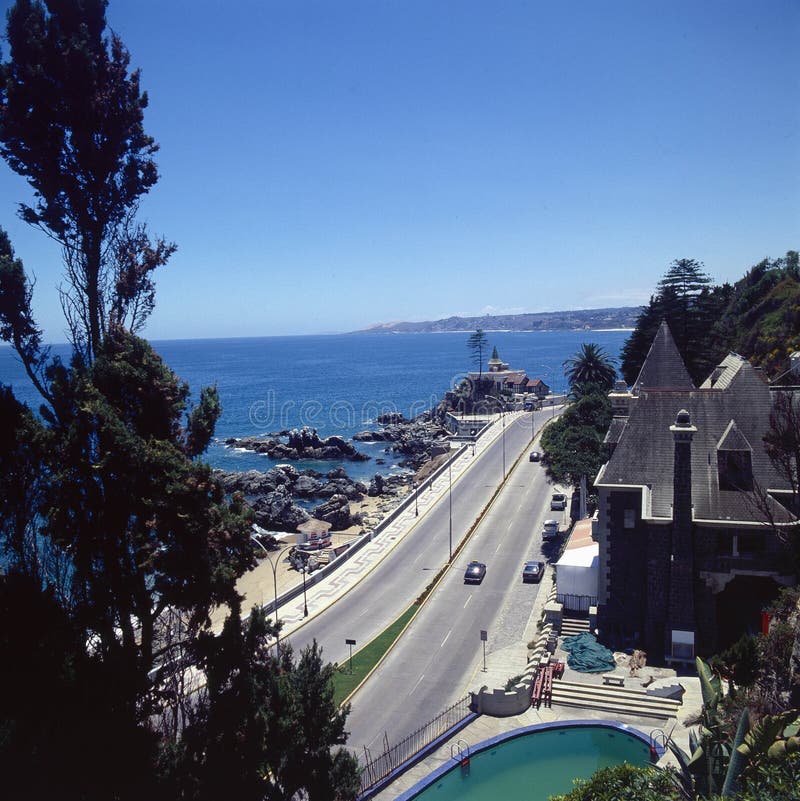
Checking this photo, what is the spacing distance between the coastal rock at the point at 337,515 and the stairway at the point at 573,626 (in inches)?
1237

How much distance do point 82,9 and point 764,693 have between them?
2174 cm

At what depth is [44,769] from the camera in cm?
1048

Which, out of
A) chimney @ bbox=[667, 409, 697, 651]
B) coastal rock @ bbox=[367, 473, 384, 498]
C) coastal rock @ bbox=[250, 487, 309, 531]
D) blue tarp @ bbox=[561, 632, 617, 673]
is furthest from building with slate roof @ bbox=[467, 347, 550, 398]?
chimney @ bbox=[667, 409, 697, 651]

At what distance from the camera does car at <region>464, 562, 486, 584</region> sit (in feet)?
122

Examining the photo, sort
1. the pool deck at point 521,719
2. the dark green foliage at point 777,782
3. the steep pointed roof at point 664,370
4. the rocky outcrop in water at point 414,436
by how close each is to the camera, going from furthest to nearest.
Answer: the rocky outcrop in water at point 414,436 < the steep pointed roof at point 664,370 < the pool deck at point 521,719 < the dark green foliage at point 777,782

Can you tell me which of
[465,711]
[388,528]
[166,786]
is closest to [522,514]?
[388,528]

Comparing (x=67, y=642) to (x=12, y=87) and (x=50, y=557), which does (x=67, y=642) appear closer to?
(x=50, y=557)

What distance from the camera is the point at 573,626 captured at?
28.9 m

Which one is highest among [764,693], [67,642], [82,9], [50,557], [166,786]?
[82,9]

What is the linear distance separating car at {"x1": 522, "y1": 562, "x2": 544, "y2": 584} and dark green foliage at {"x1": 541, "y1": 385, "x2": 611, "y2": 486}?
23.8ft

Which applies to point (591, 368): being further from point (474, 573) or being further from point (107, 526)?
point (107, 526)

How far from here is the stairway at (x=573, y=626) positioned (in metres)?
28.6

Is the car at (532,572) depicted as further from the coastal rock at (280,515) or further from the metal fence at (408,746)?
the coastal rock at (280,515)

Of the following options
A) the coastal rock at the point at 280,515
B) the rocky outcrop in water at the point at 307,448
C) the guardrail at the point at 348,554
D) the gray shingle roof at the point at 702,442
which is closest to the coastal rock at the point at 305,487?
the coastal rock at the point at 280,515
